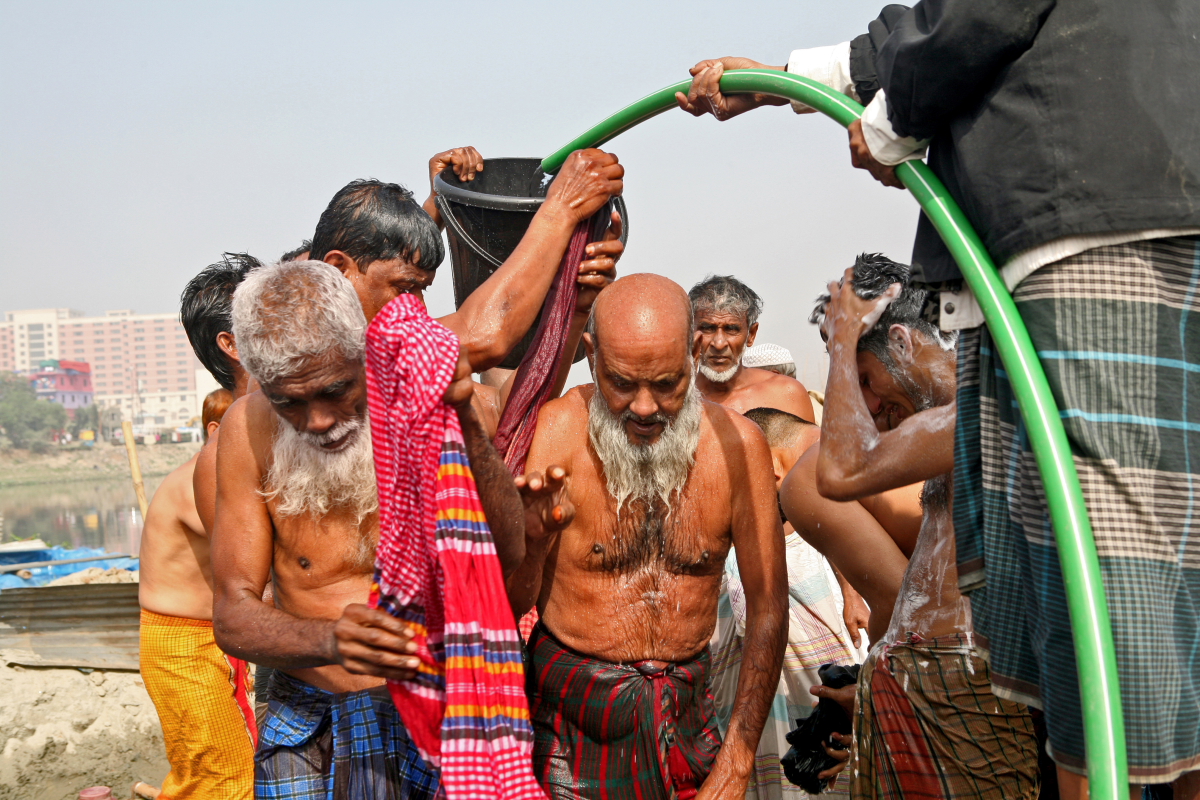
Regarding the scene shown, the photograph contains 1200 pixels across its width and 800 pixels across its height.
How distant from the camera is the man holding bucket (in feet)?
6.46

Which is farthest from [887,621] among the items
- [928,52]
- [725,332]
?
[725,332]

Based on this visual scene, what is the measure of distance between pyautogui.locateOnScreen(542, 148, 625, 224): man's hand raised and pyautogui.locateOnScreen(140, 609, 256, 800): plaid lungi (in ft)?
8.35

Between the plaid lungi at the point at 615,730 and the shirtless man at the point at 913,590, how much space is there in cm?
59

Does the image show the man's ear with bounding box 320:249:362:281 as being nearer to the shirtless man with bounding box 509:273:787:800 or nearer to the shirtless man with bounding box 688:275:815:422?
the shirtless man with bounding box 509:273:787:800

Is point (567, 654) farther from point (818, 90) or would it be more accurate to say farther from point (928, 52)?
point (928, 52)

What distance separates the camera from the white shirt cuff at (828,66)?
2.88 m

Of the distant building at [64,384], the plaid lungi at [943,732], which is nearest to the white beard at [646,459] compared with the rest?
the plaid lungi at [943,732]

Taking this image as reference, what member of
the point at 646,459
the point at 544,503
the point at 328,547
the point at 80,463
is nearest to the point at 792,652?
the point at 646,459

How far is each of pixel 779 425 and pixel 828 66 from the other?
285 centimetres

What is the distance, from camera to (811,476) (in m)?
3.76

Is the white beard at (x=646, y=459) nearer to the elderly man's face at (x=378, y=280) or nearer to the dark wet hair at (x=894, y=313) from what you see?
the dark wet hair at (x=894, y=313)

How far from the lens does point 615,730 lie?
322cm

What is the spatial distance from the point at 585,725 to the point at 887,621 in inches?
51.2

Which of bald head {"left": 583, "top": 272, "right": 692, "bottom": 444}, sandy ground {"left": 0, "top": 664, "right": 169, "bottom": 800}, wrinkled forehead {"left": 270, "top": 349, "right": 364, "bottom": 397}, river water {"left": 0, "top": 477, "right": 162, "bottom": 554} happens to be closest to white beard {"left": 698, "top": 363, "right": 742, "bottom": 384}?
bald head {"left": 583, "top": 272, "right": 692, "bottom": 444}
